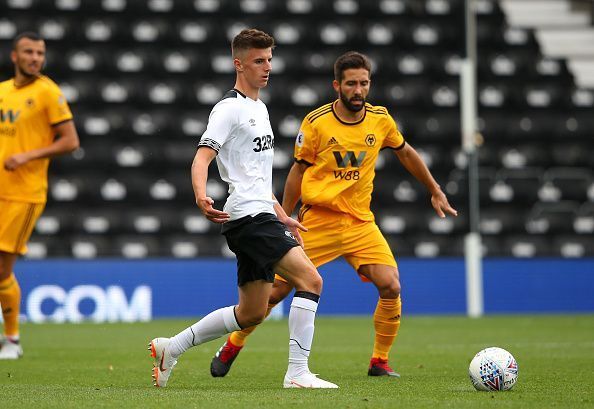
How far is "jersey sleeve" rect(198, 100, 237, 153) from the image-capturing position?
5938 mm

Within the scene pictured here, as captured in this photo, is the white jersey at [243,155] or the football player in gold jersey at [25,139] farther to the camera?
the football player in gold jersey at [25,139]

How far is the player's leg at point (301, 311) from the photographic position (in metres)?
6.07

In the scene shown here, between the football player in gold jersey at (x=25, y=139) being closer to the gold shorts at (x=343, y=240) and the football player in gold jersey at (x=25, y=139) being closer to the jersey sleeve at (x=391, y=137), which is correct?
the gold shorts at (x=343, y=240)

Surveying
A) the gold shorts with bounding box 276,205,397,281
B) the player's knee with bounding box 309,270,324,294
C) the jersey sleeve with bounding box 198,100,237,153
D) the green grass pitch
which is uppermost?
the jersey sleeve with bounding box 198,100,237,153

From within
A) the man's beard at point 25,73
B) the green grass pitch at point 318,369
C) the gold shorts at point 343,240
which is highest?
the man's beard at point 25,73

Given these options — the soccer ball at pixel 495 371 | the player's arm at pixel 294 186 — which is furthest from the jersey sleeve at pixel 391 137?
the soccer ball at pixel 495 371

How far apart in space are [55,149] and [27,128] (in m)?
0.33

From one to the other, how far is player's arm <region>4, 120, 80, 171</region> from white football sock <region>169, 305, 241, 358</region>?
7.70 feet

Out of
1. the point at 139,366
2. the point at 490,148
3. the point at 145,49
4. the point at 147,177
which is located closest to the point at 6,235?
the point at 139,366

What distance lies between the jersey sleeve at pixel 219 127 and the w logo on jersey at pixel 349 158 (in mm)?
1561

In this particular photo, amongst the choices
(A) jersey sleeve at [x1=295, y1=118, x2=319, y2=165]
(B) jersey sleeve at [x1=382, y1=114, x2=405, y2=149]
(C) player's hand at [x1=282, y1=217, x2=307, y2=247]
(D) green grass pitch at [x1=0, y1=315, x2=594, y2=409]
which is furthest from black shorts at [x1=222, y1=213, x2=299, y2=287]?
(B) jersey sleeve at [x1=382, y1=114, x2=405, y2=149]

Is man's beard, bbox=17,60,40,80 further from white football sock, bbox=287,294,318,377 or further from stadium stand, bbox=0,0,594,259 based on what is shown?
stadium stand, bbox=0,0,594,259

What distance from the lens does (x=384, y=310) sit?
7457 millimetres

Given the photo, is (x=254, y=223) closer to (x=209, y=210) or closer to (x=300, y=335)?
(x=209, y=210)
